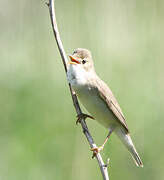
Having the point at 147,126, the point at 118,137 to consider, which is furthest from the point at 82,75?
the point at 147,126

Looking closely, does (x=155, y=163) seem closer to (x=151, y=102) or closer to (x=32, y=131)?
(x=151, y=102)

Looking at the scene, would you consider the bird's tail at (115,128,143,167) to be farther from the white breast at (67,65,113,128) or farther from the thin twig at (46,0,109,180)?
the thin twig at (46,0,109,180)

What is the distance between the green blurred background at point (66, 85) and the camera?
15.9ft

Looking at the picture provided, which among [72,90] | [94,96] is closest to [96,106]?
[94,96]

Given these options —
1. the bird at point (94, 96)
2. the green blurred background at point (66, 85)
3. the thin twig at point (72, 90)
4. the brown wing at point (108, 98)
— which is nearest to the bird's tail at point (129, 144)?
the bird at point (94, 96)

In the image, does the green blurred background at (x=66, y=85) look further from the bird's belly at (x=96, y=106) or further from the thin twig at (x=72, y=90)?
the thin twig at (x=72, y=90)

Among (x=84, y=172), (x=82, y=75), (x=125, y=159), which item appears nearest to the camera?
(x=82, y=75)

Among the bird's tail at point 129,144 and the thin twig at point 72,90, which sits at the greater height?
the thin twig at point 72,90

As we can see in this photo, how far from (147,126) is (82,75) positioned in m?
1.16

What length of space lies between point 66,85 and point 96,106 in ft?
3.09

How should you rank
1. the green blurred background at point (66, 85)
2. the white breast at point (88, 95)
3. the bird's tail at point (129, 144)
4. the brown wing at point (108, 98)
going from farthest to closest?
the green blurred background at point (66, 85) → the bird's tail at point (129, 144) → the brown wing at point (108, 98) → the white breast at point (88, 95)

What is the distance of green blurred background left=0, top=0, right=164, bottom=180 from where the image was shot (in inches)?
190

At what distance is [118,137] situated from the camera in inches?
188

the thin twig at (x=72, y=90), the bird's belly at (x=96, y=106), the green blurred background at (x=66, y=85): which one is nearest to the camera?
the thin twig at (x=72, y=90)
